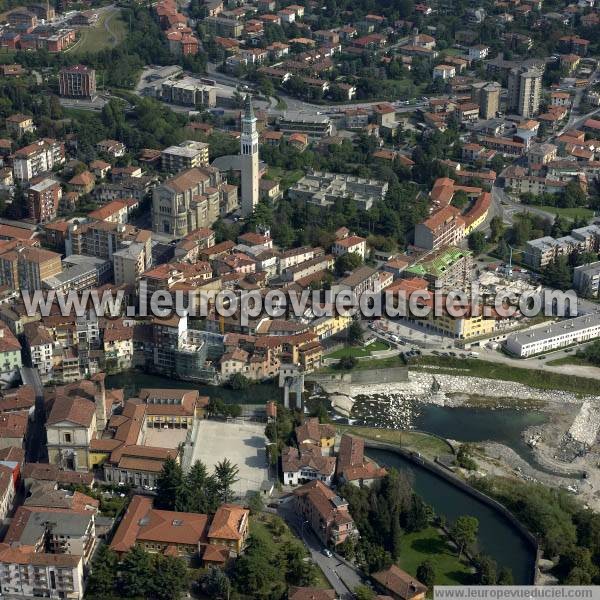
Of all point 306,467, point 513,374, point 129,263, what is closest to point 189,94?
point 129,263

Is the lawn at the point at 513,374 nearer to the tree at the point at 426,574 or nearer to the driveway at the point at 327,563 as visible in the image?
the driveway at the point at 327,563

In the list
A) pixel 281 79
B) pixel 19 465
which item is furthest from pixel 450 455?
pixel 281 79

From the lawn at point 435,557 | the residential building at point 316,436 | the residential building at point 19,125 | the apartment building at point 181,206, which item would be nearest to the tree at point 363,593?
the lawn at point 435,557

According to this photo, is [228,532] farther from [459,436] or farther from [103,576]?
[459,436]

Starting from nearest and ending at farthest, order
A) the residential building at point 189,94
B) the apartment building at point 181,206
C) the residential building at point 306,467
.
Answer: the residential building at point 306,467 < the apartment building at point 181,206 < the residential building at point 189,94

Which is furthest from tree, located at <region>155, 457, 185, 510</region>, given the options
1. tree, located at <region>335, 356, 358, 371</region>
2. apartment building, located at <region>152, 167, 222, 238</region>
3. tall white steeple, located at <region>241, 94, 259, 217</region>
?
tall white steeple, located at <region>241, 94, 259, 217</region>

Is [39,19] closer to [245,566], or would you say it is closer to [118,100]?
[118,100]

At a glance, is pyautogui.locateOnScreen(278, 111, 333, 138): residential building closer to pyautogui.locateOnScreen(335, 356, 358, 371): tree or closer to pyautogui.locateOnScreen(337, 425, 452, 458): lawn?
pyautogui.locateOnScreen(335, 356, 358, 371): tree
